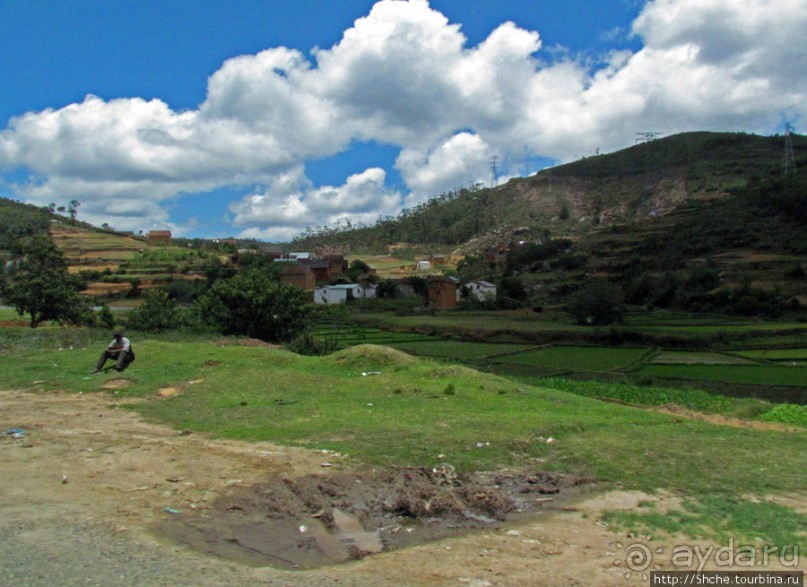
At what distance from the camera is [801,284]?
2264 inches

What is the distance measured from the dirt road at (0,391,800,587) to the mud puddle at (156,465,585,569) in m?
0.03

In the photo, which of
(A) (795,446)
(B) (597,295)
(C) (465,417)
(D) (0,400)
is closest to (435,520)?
(C) (465,417)

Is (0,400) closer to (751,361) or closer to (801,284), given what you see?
(751,361)

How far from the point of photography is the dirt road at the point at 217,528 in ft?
16.7

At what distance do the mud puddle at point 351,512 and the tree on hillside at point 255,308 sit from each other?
69.7 ft

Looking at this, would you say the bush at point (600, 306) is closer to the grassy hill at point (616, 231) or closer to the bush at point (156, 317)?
the grassy hill at point (616, 231)

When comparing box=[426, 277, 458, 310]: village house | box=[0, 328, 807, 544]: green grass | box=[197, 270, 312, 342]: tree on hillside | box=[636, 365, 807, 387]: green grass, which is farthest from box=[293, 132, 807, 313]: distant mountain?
box=[0, 328, 807, 544]: green grass

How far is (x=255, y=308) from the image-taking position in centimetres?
2822

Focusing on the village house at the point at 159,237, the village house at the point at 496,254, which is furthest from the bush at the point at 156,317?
the village house at the point at 159,237

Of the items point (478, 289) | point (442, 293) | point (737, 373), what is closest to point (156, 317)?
point (737, 373)

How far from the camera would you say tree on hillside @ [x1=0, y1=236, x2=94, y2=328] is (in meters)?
34.0

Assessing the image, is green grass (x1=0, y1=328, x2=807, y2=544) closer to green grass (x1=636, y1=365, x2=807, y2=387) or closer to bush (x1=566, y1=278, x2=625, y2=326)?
green grass (x1=636, y1=365, x2=807, y2=387)

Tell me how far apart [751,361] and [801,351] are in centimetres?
518

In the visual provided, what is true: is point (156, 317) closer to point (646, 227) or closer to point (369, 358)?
point (369, 358)
